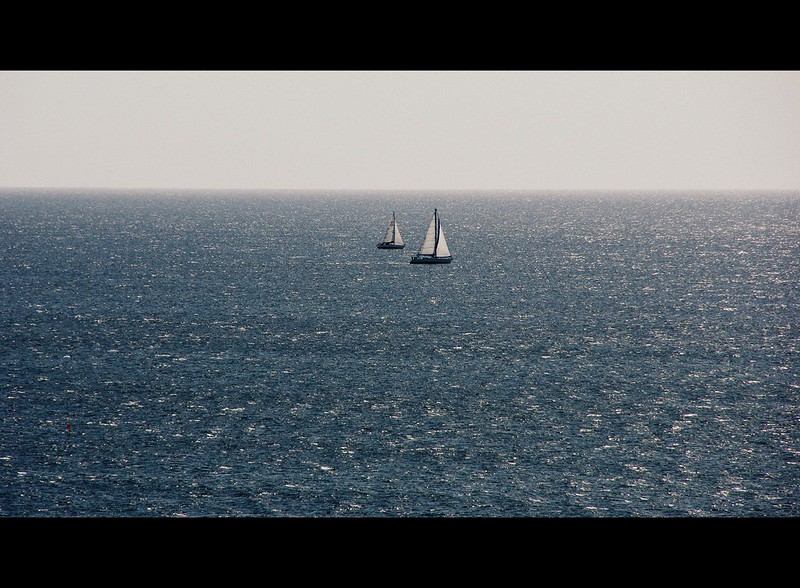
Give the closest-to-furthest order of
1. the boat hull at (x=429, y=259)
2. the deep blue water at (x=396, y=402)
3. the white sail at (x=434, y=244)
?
the deep blue water at (x=396, y=402) → the boat hull at (x=429, y=259) → the white sail at (x=434, y=244)

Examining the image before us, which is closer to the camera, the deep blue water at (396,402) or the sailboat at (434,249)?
the deep blue water at (396,402)

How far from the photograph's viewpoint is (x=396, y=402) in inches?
3356

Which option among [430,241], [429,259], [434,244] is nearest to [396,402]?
[429,259]

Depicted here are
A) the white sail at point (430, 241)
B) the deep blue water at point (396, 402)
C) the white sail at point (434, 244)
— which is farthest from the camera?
the white sail at point (430, 241)

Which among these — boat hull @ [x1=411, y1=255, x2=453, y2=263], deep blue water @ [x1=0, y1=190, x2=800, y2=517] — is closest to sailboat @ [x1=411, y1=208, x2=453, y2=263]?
boat hull @ [x1=411, y1=255, x2=453, y2=263]

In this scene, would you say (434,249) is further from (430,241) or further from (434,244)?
(430,241)

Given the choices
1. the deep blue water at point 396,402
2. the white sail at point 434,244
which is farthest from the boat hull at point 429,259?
the deep blue water at point 396,402

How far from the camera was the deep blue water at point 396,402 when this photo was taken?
2478 inches

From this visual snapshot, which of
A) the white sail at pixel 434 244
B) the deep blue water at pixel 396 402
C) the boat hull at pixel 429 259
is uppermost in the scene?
the white sail at pixel 434 244

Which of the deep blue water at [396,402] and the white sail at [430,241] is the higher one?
the white sail at [430,241]

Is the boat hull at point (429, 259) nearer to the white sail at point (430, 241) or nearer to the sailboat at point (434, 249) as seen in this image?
the sailboat at point (434, 249)
